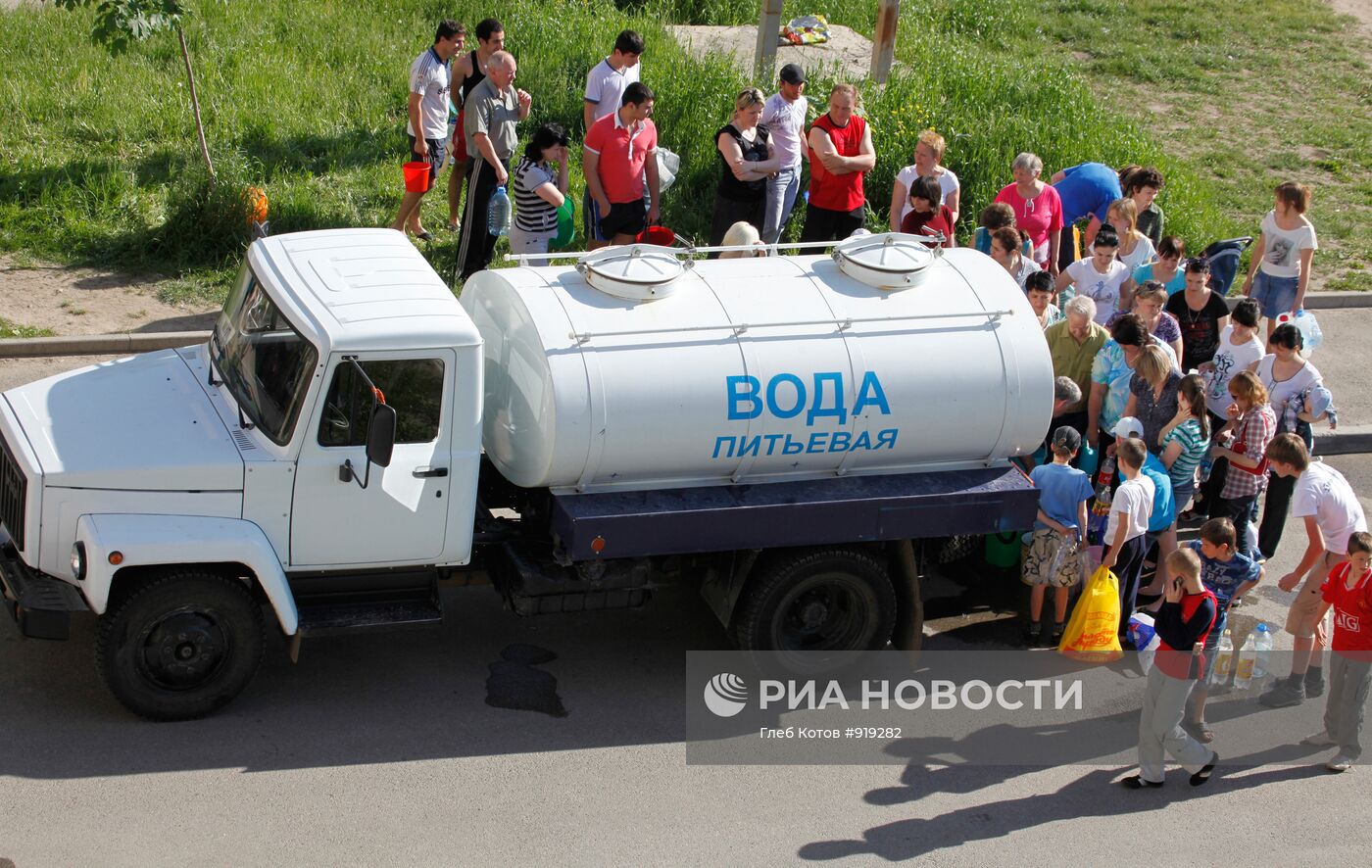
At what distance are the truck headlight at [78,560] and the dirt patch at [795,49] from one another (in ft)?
34.8

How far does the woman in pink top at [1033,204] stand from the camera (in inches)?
456

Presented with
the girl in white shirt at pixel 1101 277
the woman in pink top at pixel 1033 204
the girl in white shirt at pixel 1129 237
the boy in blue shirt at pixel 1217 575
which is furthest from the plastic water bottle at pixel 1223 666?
the woman in pink top at pixel 1033 204

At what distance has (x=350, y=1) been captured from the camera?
16812 mm

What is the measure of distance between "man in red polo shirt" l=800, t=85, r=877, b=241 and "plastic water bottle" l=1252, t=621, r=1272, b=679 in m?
5.12

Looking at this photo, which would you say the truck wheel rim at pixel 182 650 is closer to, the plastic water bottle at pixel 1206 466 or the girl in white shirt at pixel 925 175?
the plastic water bottle at pixel 1206 466

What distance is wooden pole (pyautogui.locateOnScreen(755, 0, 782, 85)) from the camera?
15258 millimetres

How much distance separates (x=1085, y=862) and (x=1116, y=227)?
570 cm

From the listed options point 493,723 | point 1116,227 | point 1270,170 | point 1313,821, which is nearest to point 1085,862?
point 1313,821

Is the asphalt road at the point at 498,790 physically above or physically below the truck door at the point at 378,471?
below

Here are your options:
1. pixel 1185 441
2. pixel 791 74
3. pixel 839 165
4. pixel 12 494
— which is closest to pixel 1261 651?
pixel 1185 441

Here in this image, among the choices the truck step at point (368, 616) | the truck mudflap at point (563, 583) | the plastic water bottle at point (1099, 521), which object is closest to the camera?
the truck step at point (368, 616)

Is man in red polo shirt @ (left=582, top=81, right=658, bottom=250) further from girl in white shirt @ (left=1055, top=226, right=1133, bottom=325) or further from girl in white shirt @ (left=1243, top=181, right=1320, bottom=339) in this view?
girl in white shirt @ (left=1243, top=181, right=1320, bottom=339)

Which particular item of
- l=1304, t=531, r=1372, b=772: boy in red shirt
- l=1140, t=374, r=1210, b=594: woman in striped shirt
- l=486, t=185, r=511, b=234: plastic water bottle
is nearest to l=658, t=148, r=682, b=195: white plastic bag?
l=486, t=185, r=511, b=234: plastic water bottle

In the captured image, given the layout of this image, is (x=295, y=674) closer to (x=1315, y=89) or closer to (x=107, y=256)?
(x=107, y=256)
